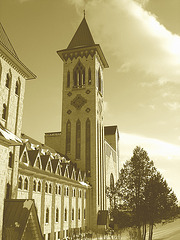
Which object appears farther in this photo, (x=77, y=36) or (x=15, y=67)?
(x=77, y=36)

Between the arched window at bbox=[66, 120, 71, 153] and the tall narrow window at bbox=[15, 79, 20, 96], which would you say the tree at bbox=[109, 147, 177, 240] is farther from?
the arched window at bbox=[66, 120, 71, 153]

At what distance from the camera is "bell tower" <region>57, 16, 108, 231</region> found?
Answer: 54.5 meters

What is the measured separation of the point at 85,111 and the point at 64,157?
37.3 feet

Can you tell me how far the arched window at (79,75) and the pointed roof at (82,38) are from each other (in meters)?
4.71

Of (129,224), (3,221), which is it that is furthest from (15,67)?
(129,224)

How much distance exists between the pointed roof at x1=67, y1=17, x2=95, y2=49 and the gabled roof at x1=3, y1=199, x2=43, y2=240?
47.8 meters

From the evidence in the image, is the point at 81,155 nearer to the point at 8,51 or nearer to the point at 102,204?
the point at 102,204

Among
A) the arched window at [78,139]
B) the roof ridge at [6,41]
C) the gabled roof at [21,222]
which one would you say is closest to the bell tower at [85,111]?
the arched window at [78,139]

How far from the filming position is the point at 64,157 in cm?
5175

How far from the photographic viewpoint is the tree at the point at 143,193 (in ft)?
98.8

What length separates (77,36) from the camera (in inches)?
2539

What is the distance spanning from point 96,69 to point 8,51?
130 ft

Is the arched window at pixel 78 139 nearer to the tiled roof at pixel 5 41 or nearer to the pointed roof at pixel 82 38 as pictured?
the pointed roof at pixel 82 38

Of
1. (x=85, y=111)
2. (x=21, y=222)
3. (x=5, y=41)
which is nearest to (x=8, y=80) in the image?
(x=5, y=41)
